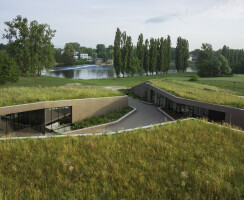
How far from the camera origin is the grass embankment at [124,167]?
4445 millimetres

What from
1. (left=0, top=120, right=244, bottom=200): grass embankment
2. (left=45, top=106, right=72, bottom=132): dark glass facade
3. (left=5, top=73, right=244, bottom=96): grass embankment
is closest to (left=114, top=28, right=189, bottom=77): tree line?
(left=5, top=73, right=244, bottom=96): grass embankment

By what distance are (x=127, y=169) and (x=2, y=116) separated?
50.4 feet

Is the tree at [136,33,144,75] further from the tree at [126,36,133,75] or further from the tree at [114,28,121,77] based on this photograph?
the tree at [114,28,121,77]

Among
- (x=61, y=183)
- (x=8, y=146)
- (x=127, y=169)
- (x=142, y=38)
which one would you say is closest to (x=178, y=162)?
(x=127, y=169)

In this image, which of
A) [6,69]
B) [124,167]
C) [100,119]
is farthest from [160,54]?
[124,167]

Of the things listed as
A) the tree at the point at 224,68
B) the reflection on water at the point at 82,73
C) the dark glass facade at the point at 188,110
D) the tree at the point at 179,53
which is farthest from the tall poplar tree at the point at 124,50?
the dark glass facade at the point at 188,110

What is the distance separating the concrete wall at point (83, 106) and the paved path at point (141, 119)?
8.80ft

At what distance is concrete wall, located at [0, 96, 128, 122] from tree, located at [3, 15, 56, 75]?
38587mm

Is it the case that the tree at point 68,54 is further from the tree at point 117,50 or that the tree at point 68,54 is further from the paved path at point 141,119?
the paved path at point 141,119

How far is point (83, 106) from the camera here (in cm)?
2130

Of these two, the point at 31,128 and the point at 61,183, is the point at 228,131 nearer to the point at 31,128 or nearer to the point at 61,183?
the point at 61,183

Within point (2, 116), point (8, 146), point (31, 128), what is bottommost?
point (31, 128)

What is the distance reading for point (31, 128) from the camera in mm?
18688

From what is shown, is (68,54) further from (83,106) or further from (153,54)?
(83,106)
